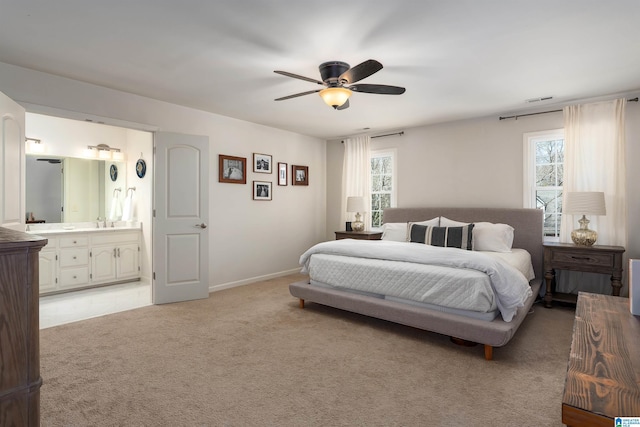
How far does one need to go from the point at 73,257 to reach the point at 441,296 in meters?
4.89

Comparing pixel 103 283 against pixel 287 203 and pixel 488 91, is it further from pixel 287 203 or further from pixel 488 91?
pixel 488 91

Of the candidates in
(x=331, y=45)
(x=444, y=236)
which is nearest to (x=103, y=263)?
(x=331, y=45)

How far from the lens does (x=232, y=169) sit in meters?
5.06

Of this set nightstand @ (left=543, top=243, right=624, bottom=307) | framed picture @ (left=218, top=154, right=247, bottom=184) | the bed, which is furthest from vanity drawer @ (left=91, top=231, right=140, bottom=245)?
nightstand @ (left=543, top=243, right=624, bottom=307)

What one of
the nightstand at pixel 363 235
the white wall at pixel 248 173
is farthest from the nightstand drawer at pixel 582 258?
the white wall at pixel 248 173

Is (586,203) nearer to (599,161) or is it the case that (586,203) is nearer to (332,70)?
(599,161)

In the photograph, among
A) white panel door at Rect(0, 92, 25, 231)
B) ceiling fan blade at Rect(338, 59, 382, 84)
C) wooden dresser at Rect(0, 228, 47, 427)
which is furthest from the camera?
white panel door at Rect(0, 92, 25, 231)

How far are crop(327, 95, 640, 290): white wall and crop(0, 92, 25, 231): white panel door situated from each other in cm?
471

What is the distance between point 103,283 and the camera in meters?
5.09

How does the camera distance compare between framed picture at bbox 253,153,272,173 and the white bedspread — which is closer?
the white bedspread

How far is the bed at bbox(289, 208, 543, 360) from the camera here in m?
2.71

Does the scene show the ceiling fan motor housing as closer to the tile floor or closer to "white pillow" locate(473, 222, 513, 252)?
"white pillow" locate(473, 222, 513, 252)

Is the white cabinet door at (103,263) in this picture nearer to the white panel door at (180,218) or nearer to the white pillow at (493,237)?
the white panel door at (180,218)

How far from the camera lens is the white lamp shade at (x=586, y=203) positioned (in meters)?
3.66
